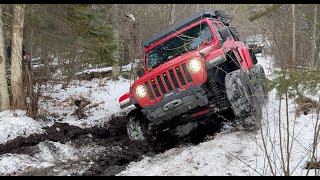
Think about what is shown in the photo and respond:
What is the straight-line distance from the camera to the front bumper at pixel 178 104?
668 cm

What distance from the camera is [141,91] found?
7.15 meters

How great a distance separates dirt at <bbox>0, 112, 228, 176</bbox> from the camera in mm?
5777

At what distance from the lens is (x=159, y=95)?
7012 millimetres

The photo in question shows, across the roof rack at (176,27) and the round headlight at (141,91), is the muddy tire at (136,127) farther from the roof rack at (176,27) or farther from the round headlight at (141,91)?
the roof rack at (176,27)

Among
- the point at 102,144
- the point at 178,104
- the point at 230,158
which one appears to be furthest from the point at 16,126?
the point at 230,158

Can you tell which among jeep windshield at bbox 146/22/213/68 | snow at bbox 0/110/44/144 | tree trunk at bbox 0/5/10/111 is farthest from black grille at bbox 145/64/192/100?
tree trunk at bbox 0/5/10/111

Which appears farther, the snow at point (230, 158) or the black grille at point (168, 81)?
the black grille at point (168, 81)

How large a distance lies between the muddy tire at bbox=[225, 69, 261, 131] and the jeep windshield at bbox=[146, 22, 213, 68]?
129cm

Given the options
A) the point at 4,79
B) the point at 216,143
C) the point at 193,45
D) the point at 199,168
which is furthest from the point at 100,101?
the point at 199,168

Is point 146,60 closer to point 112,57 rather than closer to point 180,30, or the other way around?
point 180,30

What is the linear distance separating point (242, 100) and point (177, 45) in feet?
6.48

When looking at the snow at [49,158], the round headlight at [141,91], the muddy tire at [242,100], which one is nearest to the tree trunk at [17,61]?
the snow at [49,158]

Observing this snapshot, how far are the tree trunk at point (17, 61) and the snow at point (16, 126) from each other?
2.55ft
